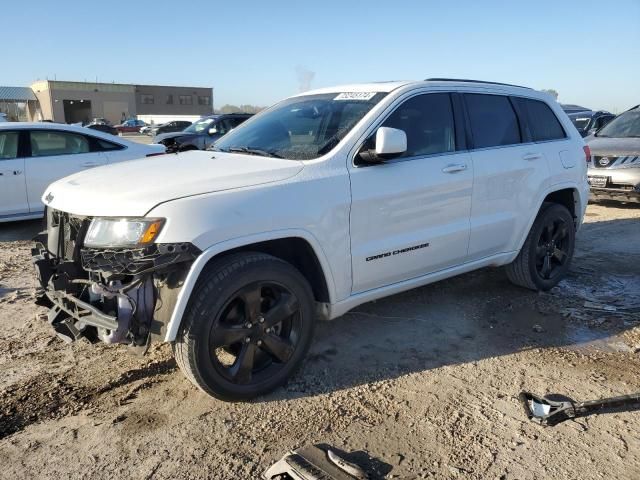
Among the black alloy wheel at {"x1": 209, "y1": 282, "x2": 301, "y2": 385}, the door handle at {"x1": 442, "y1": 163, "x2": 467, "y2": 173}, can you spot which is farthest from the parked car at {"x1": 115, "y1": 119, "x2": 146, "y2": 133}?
the black alloy wheel at {"x1": 209, "y1": 282, "x2": 301, "y2": 385}

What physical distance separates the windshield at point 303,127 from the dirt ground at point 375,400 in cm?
146

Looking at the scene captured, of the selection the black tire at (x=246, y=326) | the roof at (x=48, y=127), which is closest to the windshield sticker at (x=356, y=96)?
the black tire at (x=246, y=326)

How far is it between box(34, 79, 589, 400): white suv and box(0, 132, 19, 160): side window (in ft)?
15.1

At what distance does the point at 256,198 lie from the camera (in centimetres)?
310

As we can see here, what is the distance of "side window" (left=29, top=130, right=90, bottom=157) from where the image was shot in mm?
7688

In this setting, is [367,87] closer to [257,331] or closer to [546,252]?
[257,331]

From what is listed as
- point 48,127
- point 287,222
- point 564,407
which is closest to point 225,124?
point 48,127

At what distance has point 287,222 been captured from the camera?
3.18m

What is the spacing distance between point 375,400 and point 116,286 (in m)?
1.64

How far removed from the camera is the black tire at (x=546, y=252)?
4.96 meters

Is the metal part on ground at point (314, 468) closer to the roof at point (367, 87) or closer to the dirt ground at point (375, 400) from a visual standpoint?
the dirt ground at point (375, 400)

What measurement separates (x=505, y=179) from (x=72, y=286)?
332cm

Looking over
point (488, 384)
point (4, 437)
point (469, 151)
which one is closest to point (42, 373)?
point (4, 437)

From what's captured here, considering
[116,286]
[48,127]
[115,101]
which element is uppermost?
[115,101]
